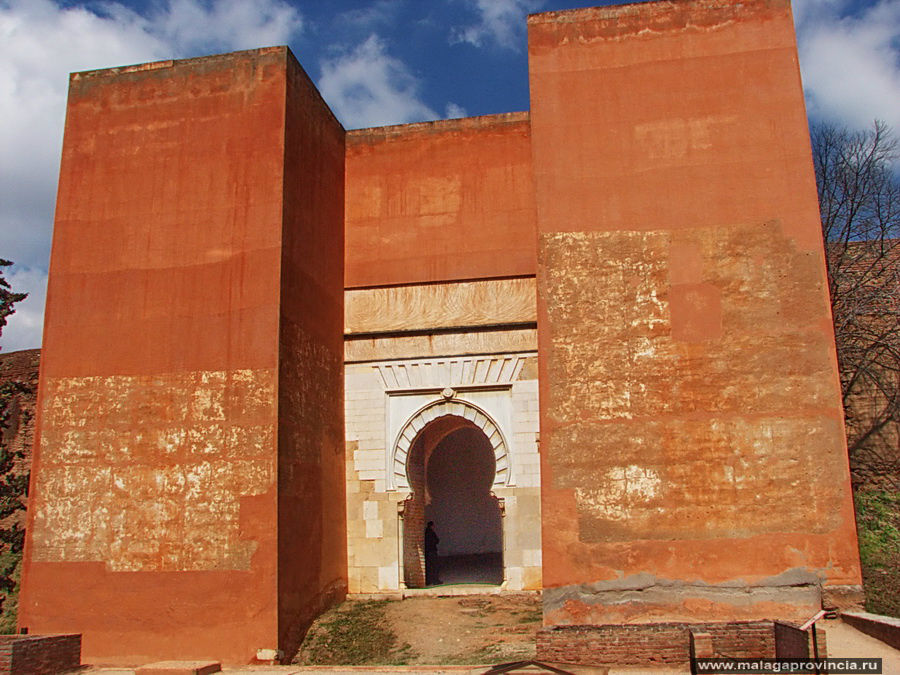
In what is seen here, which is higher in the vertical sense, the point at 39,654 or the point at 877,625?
the point at 877,625

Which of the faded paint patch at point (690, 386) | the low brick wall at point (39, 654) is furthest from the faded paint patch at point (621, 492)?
the low brick wall at point (39, 654)

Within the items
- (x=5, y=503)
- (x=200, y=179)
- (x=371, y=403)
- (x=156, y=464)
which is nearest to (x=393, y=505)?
(x=371, y=403)

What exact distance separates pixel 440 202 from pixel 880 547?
6486 mm

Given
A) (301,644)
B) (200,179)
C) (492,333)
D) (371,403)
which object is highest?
(200,179)

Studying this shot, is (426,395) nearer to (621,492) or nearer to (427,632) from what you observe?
(427,632)

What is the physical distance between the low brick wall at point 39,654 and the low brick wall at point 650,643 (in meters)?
4.44

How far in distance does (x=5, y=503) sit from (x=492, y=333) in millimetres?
6627

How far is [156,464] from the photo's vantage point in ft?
30.2

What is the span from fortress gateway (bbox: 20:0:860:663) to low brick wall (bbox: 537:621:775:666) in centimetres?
2

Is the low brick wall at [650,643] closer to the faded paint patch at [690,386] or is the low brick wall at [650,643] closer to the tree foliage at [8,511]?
the faded paint patch at [690,386]

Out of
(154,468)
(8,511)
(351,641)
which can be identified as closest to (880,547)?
(351,641)

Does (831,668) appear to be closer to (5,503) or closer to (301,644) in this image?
(301,644)

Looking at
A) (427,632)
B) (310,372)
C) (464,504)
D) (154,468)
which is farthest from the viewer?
(464,504)

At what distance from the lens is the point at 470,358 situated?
10836mm
